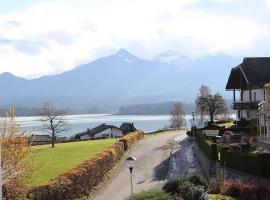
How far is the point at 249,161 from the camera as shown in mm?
36500

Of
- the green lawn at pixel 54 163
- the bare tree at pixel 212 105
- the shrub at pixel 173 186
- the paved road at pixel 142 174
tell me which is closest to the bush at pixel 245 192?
the shrub at pixel 173 186

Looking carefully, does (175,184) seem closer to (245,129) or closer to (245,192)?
(245,192)

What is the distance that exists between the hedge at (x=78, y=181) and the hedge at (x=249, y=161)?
403 inches

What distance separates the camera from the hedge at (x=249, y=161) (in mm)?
34531

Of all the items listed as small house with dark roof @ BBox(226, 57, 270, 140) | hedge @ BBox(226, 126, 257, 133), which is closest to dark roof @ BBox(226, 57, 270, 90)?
small house with dark roof @ BBox(226, 57, 270, 140)

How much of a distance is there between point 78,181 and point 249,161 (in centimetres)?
1192

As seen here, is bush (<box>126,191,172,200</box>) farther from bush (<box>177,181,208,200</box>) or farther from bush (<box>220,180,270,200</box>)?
bush (<box>220,180,270,200</box>)

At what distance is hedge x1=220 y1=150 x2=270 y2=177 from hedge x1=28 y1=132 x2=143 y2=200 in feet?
33.6

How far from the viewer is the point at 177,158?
56.7m

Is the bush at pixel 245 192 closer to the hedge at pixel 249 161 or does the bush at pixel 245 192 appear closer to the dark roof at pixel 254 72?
the hedge at pixel 249 161

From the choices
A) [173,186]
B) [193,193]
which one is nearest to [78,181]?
[173,186]

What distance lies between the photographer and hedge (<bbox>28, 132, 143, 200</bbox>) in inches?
1195

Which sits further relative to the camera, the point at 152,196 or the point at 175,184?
the point at 175,184

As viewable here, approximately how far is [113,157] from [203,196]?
2734 centimetres
